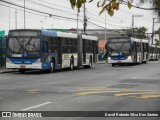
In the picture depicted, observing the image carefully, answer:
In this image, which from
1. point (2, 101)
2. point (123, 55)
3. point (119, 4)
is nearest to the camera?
point (119, 4)

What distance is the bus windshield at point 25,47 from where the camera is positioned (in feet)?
107

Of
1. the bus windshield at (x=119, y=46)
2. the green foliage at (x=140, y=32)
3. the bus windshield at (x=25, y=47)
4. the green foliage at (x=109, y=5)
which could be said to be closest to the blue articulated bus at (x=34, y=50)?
the bus windshield at (x=25, y=47)

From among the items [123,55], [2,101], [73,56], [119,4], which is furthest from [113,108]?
[123,55]

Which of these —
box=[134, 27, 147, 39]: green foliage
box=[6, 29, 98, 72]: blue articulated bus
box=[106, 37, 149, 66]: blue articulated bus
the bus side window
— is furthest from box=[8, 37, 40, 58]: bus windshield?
box=[134, 27, 147, 39]: green foliage

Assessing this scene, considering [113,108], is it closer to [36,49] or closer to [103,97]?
[103,97]

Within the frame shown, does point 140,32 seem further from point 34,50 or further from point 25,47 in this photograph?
point 25,47

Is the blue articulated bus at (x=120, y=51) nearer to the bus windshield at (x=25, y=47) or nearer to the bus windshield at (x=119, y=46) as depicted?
the bus windshield at (x=119, y=46)

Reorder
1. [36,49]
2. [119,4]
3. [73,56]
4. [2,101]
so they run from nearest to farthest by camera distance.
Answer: [119,4] → [2,101] → [36,49] → [73,56]

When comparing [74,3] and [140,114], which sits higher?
[74,3]

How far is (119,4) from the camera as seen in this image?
7.84 m

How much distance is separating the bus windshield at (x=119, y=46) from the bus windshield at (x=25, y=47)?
66.9ft

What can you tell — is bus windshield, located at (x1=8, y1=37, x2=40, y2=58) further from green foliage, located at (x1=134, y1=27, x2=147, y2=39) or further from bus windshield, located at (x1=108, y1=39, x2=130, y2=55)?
green foliage, located at (x1=134, y1=27, x2=147, y2=39)

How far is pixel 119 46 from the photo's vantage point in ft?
172

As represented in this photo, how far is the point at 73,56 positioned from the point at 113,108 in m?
26.7
